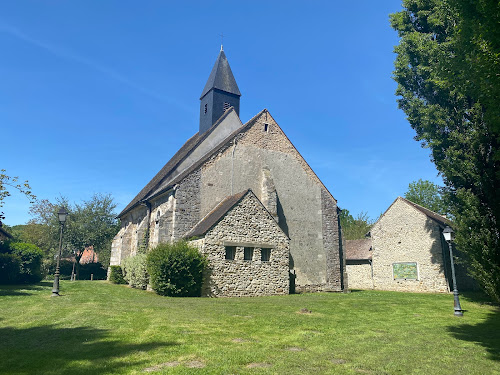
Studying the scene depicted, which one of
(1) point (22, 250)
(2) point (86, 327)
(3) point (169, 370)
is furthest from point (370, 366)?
(1) point (22, 250)

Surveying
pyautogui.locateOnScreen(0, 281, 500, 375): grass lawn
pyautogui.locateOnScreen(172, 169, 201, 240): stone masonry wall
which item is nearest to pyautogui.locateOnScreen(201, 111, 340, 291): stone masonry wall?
pyautogui.locateOnScreen(172, 169, 201, 240): stone masonry wall

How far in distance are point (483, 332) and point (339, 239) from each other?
529 inches

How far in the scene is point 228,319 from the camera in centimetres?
907

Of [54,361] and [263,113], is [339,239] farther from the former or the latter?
[54,361]

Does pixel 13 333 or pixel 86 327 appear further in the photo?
pixel 86 327

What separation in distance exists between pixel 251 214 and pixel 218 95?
1295cm

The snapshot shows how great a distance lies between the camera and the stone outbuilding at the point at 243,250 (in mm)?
15633

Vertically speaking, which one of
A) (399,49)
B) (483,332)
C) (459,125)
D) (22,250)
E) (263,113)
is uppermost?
(399,49)

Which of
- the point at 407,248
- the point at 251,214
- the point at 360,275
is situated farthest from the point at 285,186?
the point at 360,275

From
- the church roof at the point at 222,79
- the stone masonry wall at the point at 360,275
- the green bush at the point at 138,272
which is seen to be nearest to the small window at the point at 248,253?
Answer: the green bush at the point at 138,272

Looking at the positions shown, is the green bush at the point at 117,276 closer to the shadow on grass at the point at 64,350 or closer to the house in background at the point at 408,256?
the shadow on grass at the point at 64,350

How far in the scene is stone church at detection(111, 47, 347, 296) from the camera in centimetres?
1614

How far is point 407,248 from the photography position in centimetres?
2598

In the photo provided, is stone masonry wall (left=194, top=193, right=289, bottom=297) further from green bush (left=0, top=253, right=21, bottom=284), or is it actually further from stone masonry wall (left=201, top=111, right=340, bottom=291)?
green bush (left=0, top=253, right=21, bottom=284)
